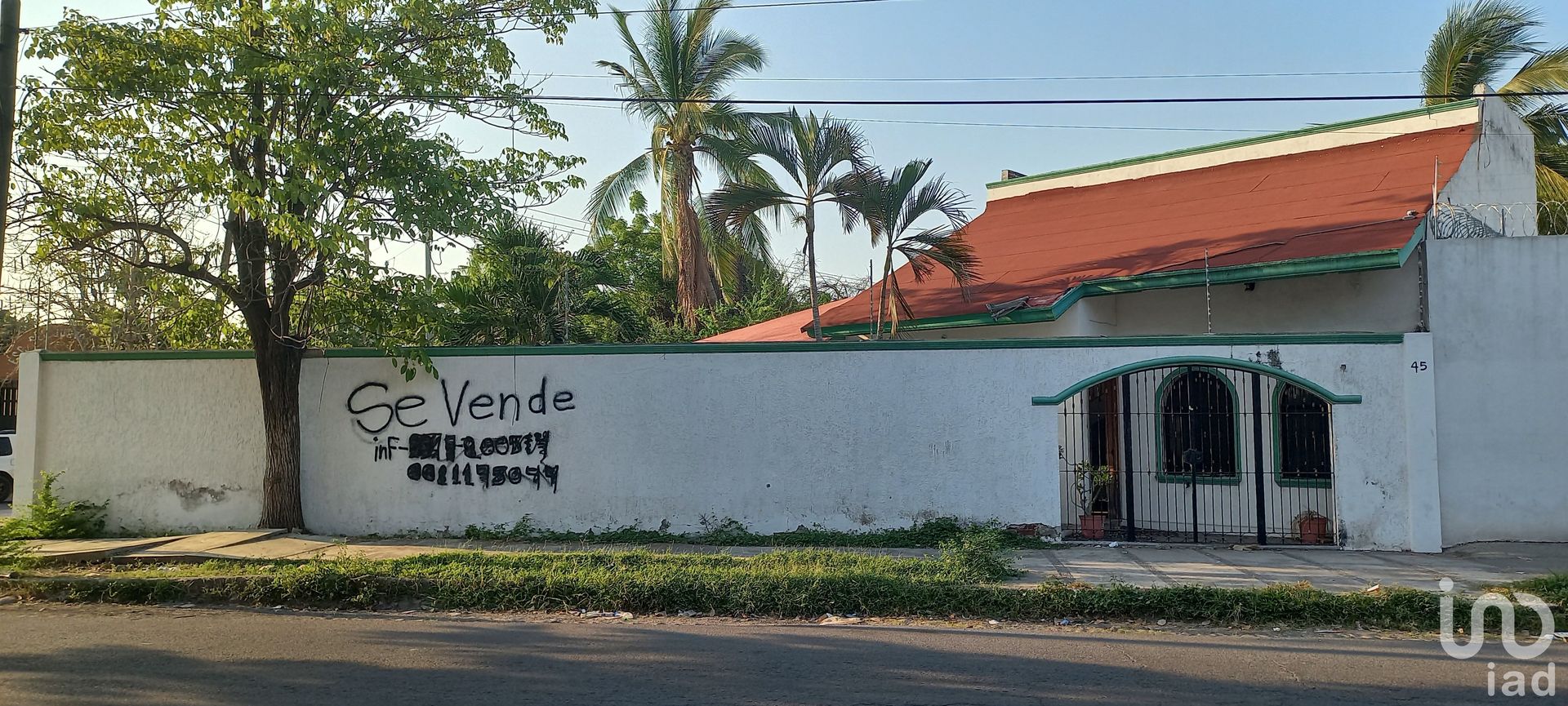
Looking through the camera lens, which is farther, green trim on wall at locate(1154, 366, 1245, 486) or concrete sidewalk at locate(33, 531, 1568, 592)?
green trim on wall at locate(1154, 366, 1245, 486)

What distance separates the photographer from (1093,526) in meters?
11.7

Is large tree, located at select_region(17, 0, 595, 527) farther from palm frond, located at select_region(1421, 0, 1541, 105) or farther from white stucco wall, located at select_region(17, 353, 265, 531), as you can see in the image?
palm frond, located at select_region(1421, 0, 1541, 105)

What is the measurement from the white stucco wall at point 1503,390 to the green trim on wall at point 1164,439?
2.11 m

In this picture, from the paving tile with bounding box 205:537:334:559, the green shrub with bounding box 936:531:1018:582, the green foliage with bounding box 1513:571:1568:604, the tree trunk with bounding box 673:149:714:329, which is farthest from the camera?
the tree trunk with bounding box 673:149:714:329

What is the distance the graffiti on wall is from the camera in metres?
11.9

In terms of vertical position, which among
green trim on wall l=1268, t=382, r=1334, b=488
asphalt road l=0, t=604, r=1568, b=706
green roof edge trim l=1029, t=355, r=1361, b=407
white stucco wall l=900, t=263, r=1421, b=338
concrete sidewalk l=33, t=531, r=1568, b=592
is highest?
white stucco wall l=900, t=263, r=1421, b=338

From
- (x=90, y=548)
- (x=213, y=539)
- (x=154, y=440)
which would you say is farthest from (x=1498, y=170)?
(x=90, y=548)

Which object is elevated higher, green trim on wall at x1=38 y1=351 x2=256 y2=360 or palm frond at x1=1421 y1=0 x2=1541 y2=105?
palm frond at x1=1421 y1=0 x2=1541 y2=105

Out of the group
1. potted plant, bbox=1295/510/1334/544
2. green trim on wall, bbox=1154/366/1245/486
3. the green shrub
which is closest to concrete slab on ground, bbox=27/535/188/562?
the green shrub

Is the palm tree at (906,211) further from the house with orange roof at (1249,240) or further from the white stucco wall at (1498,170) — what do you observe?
the white stucco wall at (1498,170)

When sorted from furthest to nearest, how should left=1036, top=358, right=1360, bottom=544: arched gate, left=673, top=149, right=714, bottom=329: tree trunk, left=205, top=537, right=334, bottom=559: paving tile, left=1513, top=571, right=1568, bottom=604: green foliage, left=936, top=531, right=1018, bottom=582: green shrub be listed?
left=673, top=149, right=714, bottom=329: tree trunk, left=1036, top=358, right=1360, bottom=544: arched gate, left=205, top=537, right=334, bottom=559: paving tile, left=936, top=531, right=1018, bottom=582: green shrub, left=1513, top=571, right=1568, bottom=604: green foliage

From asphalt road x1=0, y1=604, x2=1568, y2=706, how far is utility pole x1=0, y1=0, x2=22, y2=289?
397 centimetres

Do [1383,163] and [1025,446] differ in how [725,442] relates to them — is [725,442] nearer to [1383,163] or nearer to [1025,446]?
[1025,446]

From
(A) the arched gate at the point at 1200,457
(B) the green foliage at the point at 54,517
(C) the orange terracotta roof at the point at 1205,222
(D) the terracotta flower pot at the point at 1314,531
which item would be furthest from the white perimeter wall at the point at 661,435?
(C) the orange terracotta roof at the point at 1205,222
